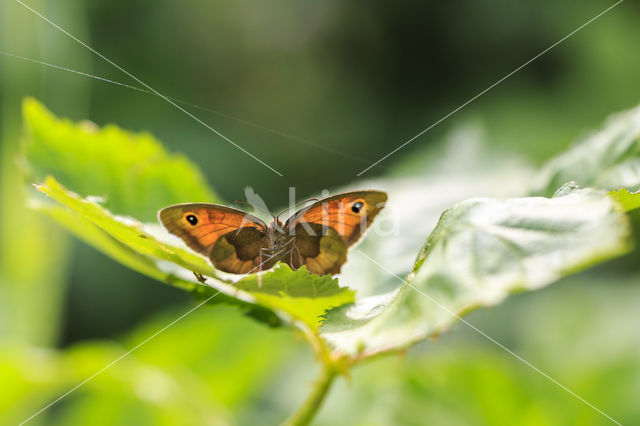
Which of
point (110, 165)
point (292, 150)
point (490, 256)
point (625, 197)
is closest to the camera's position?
point (490, 256)

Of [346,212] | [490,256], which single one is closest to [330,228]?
[346,212]

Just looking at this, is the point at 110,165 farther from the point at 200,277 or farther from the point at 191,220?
the point at 200,277

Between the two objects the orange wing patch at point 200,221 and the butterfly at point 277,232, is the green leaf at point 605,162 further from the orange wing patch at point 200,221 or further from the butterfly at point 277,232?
the orange wing patch at point 200,221

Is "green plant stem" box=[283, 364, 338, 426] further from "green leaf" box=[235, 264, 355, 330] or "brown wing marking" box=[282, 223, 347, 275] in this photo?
"brown wing marking" box=[282, 223, 347, 275]

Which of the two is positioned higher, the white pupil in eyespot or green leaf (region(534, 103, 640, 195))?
green leaf (region(534, 103, 640, 195))

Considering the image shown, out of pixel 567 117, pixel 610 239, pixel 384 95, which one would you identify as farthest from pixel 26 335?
pixel 567 117

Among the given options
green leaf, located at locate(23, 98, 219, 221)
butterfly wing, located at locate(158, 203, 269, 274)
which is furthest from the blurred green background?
butterfly wing, located at locate(158, 203, 269, 274)

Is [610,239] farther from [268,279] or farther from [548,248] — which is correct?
[268,279]
